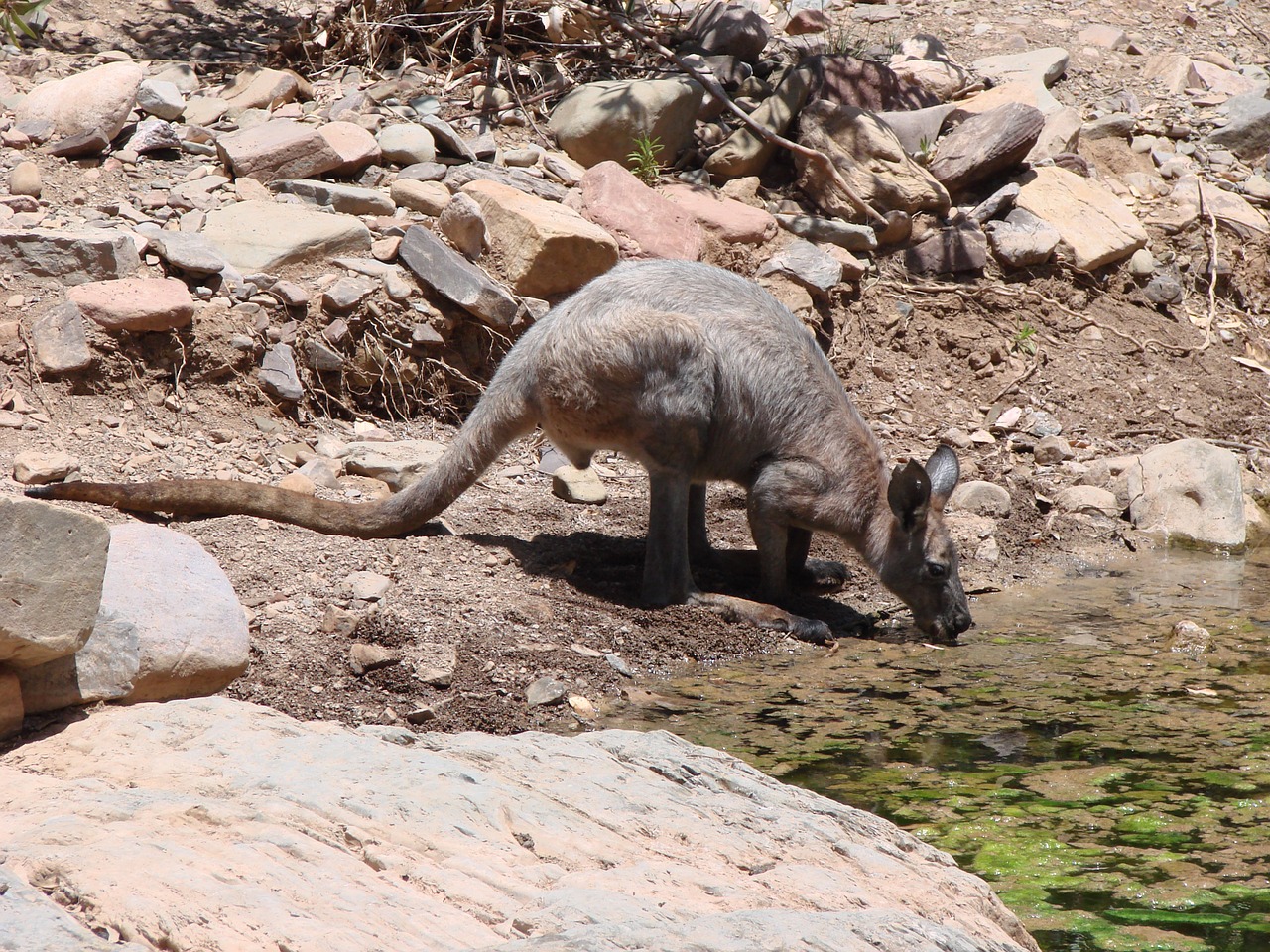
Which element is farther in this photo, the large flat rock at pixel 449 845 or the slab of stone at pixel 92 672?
the slab of stone at pixel 92 672

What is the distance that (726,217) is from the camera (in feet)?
28.8

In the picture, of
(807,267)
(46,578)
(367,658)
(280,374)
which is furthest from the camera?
(807,267)

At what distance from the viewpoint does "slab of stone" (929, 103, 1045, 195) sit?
9.70 meters

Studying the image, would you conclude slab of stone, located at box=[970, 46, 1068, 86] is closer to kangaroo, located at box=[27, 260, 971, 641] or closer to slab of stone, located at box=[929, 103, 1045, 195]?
slab of stone, located at box=[929, 103, 1045, 195]

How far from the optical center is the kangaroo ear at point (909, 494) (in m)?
5.92

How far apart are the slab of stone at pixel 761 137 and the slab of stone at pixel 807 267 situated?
3.35 ft

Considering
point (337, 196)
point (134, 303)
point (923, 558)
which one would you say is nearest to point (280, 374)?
point (134, 303)

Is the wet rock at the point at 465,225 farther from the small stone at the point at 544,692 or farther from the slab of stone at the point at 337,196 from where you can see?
the small stone at the point at 544,692

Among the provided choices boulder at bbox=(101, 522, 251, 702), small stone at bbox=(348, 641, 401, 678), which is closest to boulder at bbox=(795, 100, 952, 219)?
small stone at bbox=(348, 641, 401, 678)

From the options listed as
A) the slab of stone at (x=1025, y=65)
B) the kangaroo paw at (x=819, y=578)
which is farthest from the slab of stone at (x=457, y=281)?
the slab of stone at (x=1025, y=65)

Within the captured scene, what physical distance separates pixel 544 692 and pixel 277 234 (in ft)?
12.3

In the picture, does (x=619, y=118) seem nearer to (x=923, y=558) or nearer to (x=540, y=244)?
(x=540, y=244)

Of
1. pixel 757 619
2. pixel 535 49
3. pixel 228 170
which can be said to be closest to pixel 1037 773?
pixel 757 619

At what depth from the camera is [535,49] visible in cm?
985
